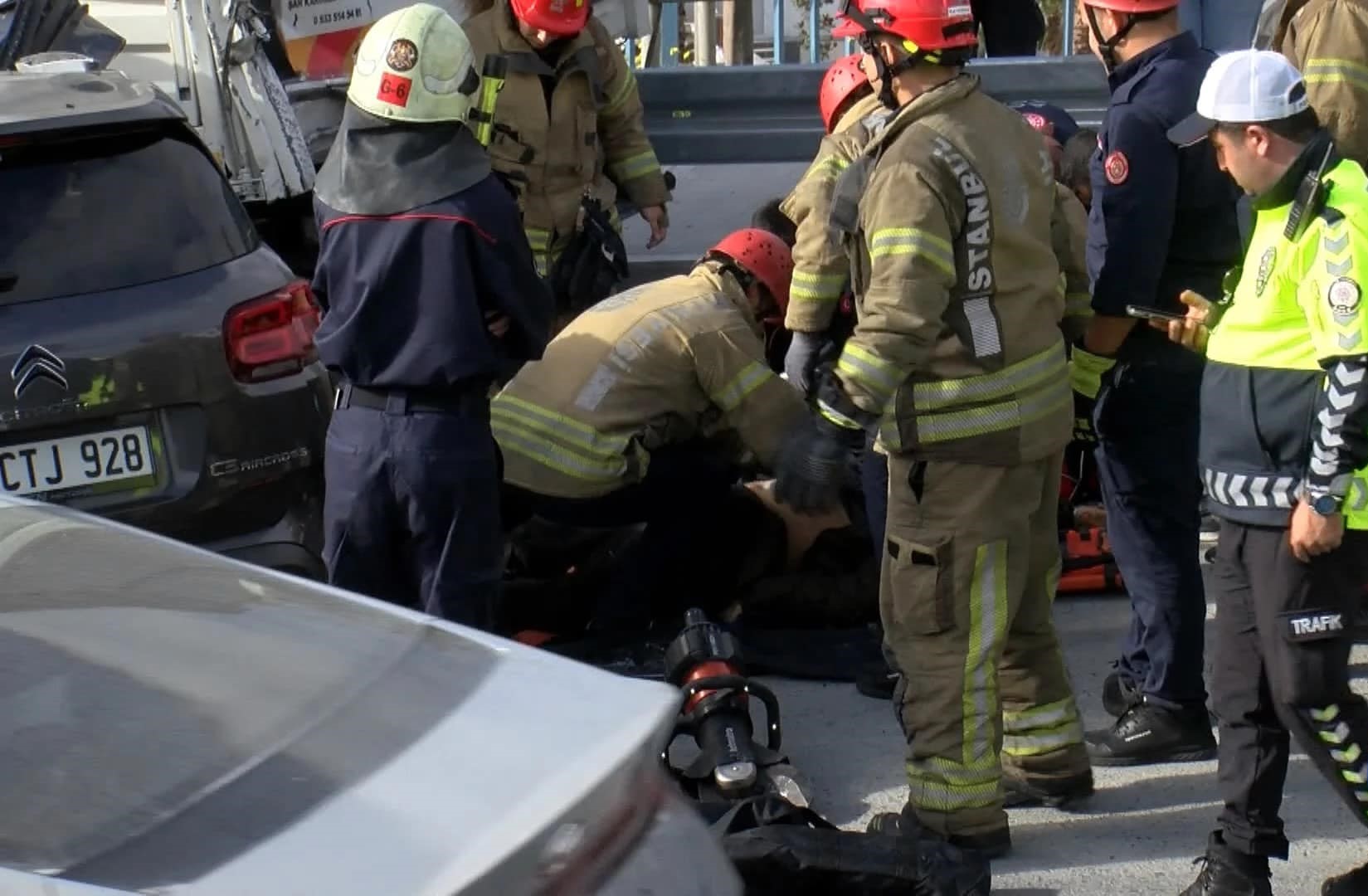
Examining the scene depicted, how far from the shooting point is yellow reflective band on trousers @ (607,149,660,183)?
23.3 feet

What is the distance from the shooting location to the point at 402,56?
4117 millimetres

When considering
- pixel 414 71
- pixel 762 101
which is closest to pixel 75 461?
pixel 414 71

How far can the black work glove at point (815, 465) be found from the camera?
3980 millimetres

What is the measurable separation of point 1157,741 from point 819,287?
55.2 inches

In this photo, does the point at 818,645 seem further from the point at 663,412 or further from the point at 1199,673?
the point at 1199,673

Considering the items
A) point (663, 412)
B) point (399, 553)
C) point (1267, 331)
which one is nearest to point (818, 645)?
point (663, 412)

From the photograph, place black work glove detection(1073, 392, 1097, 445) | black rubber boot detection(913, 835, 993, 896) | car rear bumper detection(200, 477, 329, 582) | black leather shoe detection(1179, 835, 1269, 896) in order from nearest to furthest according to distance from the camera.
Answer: black rubber boot detection(913, 835, 993, 896) < black leather shoe detection(1179, 835, 1269, 896) < car rear bumper detection(200, 477, 329, 582) < black work glove detection(1073, 392, 1097, 445)

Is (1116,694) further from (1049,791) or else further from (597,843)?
(597,843)

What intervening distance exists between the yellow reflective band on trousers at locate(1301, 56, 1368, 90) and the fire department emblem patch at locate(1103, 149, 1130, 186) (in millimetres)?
1246

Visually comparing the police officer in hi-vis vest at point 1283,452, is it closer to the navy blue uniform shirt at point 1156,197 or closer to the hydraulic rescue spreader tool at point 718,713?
the navy blue uniform shirt at point 1156,197

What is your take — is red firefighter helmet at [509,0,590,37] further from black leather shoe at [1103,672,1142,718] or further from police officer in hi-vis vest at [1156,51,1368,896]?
police officer in hi-vis vest at [1156,51,1368,896]

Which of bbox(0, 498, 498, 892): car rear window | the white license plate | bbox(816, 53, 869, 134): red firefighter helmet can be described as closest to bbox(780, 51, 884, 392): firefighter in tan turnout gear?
bbox(816, 53, 869, 134): red firefighter helmet

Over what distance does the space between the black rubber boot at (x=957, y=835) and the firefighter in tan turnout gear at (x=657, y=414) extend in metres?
1.30

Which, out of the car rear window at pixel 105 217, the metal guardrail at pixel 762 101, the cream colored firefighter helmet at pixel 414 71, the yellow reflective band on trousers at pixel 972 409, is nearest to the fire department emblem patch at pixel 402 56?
the cream colored firefighter helmet at pixel 414 71
